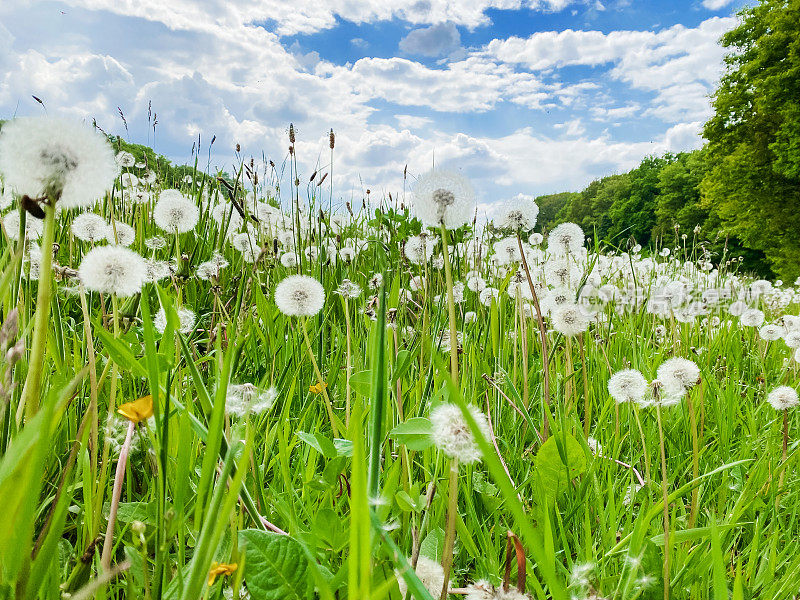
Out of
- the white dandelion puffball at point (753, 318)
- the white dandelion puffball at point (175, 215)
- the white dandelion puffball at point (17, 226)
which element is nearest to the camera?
the white dandelion puffball at point (175, 215)

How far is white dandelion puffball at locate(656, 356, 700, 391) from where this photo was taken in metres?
1.39

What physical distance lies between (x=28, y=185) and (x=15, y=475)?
0.33m

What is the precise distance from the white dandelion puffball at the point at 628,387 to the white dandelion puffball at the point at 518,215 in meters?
0.47

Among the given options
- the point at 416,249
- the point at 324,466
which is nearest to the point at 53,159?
the point at 324,466

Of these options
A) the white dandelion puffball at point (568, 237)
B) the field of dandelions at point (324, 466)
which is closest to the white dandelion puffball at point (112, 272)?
the field of dandelions at point (324, 466)

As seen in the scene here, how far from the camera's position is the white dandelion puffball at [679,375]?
139 cm

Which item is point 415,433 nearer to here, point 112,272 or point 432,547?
point 432,547

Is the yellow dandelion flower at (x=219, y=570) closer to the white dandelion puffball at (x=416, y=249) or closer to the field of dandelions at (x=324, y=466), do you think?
the field of dandelions at (x=324, y=466)

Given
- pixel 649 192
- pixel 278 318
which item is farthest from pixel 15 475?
pixel 649 192

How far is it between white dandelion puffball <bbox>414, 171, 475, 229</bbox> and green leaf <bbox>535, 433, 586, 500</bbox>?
0.60 metres

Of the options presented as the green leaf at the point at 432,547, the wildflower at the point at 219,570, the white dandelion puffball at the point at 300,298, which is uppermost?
the white dandelion puffball at the point at 300,298

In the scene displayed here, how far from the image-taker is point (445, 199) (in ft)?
2.80

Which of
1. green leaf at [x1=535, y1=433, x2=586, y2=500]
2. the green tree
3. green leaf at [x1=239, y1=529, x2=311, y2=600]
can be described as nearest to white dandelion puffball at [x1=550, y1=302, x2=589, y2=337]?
green leaf at [x1=535, y1=433, x2=586, y2=500]

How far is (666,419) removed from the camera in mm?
1926
